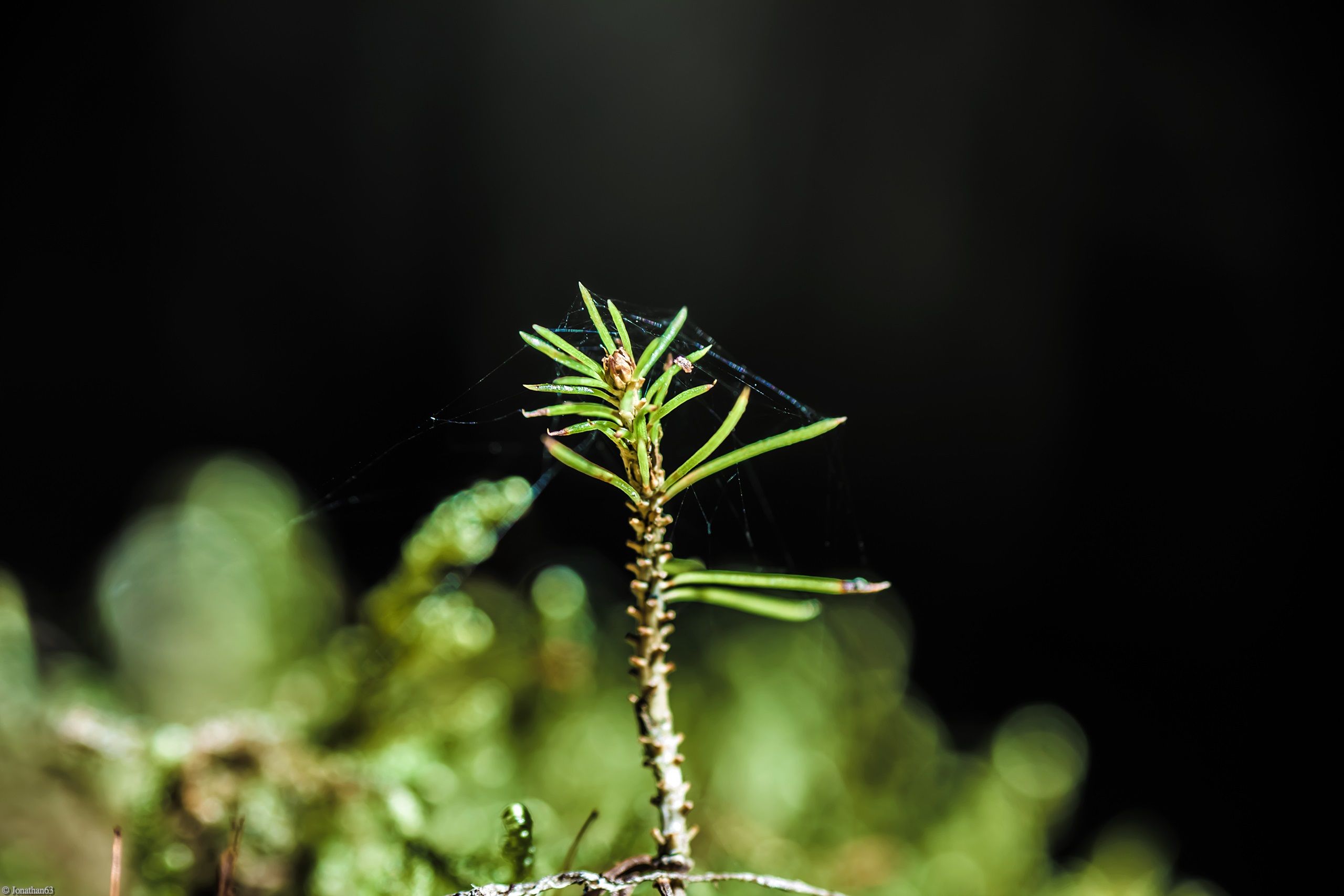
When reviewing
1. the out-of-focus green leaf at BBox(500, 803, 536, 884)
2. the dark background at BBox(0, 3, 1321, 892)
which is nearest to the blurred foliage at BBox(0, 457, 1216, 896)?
the out-of-focus green leaf at BBox(500, 803, 536, 884)

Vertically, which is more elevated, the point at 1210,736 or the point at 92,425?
the point at 92,425

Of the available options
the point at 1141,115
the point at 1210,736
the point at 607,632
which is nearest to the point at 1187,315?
the point at 1141,115

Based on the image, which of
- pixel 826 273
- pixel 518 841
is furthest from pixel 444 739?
pixel 826 273

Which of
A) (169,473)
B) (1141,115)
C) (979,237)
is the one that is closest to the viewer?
(169,473)

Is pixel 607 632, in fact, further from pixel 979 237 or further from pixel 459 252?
pixel 979 237

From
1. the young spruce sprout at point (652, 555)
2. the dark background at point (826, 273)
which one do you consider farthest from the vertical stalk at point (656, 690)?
the dark background at point (826, 273)

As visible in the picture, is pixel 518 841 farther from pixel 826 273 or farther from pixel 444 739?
pixel 826 273
